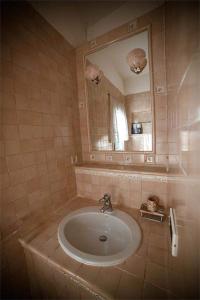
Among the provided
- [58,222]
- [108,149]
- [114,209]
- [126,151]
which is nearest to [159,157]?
[126,151]

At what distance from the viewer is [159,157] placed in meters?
1.12

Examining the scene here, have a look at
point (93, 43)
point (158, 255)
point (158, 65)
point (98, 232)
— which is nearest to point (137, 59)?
point (158, 65)

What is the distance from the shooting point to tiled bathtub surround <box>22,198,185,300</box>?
21.8 inches

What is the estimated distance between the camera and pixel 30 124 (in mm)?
921

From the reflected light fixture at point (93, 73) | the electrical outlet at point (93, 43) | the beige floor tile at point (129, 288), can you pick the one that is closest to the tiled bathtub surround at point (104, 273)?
the beige floor tile at point (129, 288)

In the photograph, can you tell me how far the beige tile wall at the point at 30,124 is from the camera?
2.59 feet

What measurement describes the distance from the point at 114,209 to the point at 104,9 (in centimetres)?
169

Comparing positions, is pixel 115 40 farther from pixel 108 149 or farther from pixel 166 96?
pixel 108 149

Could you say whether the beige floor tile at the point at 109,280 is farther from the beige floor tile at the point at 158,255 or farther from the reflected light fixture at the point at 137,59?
the reflected light fixture at the point at 137,59

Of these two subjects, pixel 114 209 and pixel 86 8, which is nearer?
pixel 86 8

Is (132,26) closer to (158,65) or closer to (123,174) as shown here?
(158,65)

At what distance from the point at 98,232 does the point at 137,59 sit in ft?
4.94

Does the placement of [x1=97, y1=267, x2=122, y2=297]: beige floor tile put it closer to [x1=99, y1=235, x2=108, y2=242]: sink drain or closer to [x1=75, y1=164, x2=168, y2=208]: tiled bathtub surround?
[x1=99, y1=235, x2=108, y2=242]: sink drain

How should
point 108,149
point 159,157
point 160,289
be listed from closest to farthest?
point 160,289
point 159,157
point 108,149
